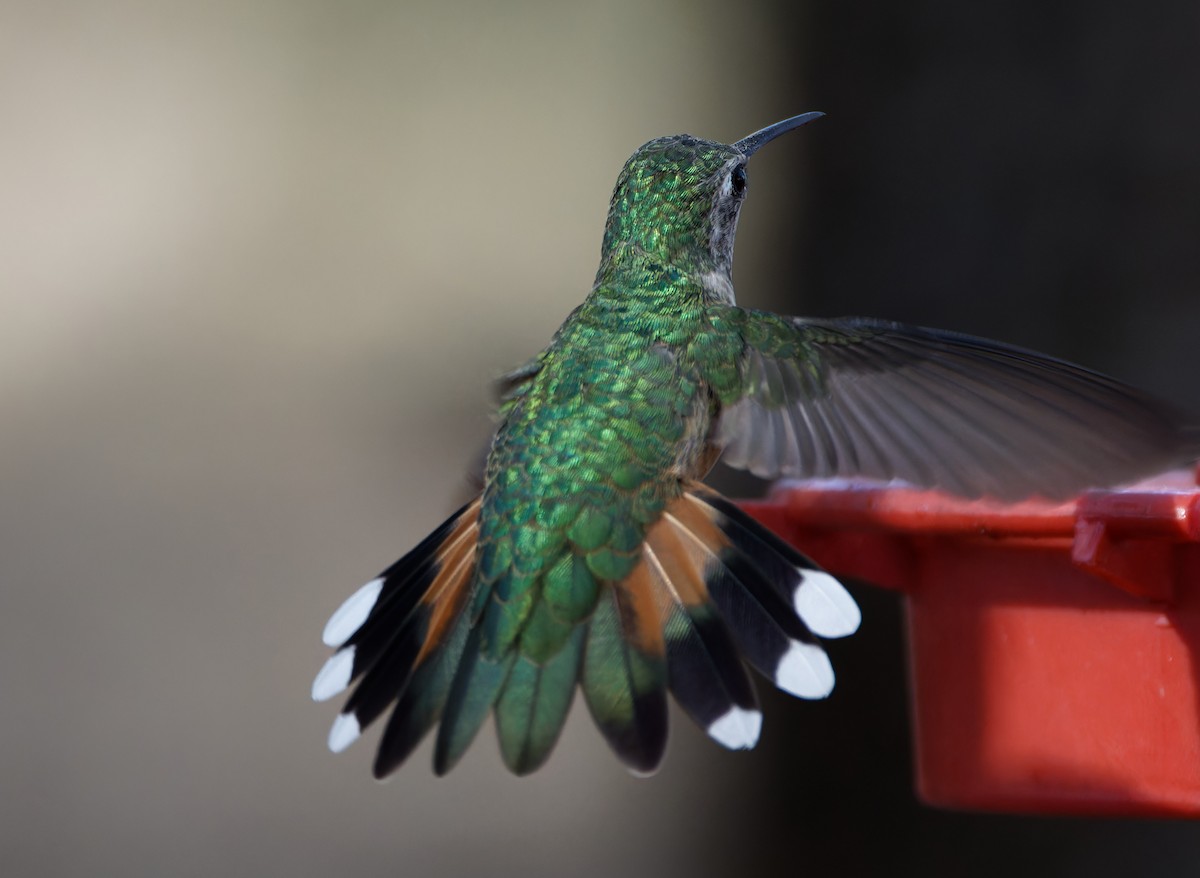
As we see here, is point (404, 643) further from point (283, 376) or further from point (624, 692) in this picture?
point (283, 376)

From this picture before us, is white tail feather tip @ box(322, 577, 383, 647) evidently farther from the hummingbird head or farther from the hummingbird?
the hummingbird head

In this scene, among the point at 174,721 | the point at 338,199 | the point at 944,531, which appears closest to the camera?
the point at 944,531

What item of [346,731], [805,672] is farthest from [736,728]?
[346,731]

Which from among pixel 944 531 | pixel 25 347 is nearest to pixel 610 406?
pixel 944 531

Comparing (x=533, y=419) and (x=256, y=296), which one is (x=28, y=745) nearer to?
(x=256, y=296)

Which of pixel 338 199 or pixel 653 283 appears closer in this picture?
pixel 653 283

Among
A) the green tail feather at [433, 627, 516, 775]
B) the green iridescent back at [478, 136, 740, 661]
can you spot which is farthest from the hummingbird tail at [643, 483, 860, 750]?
the green tail feather at [433, 627, 516, 775]
